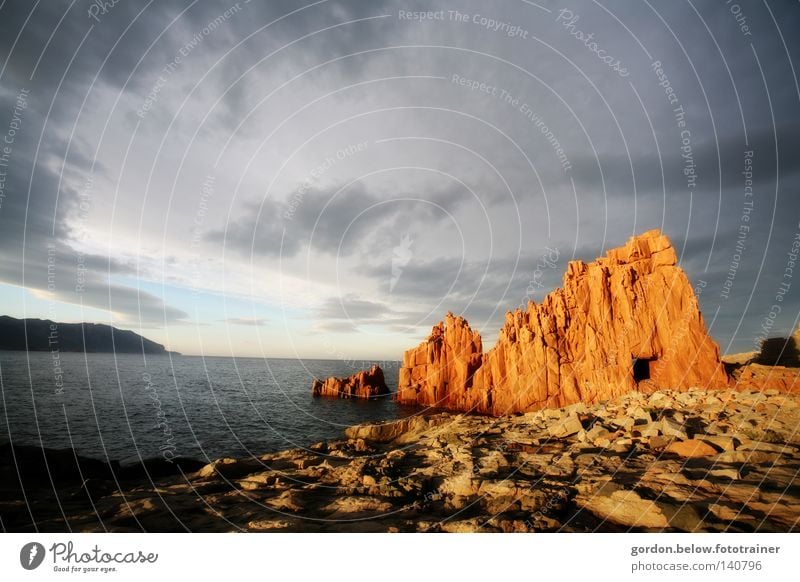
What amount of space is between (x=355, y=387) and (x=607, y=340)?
204ft

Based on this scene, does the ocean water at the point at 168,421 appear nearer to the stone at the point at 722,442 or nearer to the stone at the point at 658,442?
the stone at the point at 658,442

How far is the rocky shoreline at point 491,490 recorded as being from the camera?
27.8ft

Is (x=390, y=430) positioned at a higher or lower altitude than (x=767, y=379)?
lower

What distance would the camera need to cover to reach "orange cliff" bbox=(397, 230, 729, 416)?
114ft

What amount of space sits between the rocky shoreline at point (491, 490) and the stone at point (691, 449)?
1.8 inches

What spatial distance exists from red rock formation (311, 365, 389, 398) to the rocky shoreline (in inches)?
2629

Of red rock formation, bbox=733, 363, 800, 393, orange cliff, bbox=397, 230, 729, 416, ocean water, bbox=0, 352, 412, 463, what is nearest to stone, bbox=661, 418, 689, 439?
red rock formation, bbox=733, 363, 800, 393

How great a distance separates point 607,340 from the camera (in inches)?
1549

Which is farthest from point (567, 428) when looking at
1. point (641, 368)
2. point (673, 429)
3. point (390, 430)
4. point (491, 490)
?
point (641, 368)

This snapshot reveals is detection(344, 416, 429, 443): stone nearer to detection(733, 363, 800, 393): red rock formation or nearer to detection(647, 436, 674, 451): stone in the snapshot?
detection(647, 436, 674, 451): stone

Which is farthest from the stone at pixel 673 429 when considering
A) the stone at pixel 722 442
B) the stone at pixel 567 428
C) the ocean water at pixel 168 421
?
the ocean water at pixel 168 421

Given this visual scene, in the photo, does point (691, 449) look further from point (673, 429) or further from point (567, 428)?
point (567, 428)
